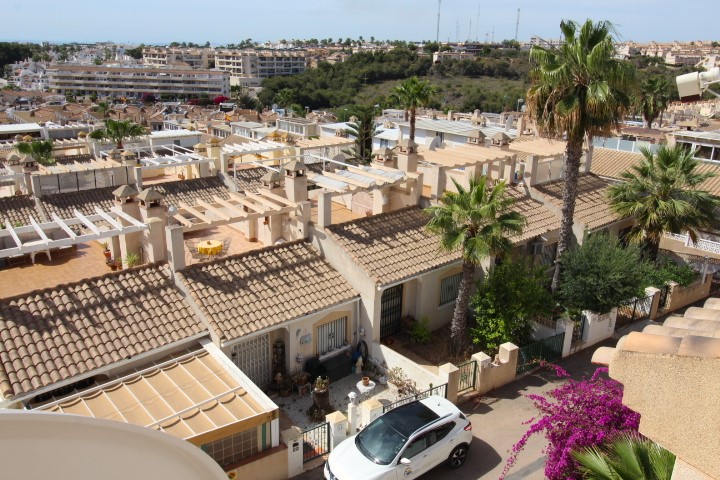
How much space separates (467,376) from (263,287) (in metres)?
6.32

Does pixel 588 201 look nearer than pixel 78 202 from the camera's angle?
No

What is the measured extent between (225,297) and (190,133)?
34.1 meters

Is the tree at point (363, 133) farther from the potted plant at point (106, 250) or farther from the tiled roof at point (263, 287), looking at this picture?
the tiled roof at point (263, 287)

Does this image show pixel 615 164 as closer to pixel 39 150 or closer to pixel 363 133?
pixel 363 133

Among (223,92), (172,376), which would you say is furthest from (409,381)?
(223,92)

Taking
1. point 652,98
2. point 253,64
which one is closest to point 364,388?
point 652,98

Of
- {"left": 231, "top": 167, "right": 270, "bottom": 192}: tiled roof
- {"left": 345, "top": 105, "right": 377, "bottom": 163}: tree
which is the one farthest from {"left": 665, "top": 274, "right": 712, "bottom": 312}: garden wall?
{"left": 345, "top": 105, "right": 377, "bottom": 163}: tree

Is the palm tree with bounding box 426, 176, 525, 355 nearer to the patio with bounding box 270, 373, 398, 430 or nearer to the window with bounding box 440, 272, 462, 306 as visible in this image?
the window with bounding box 440, 272, 462, 306

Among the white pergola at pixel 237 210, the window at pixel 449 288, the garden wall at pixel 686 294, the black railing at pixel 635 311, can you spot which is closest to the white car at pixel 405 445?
the window at pixel 449 288

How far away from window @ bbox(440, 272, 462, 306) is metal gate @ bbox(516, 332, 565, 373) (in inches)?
131

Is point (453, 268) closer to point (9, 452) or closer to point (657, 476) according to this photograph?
point (657, 476)

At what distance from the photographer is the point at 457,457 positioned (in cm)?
1395

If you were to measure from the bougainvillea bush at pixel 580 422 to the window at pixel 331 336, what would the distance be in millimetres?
7171

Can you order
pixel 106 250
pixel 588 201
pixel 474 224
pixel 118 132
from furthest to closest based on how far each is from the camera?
pixel 118 132 → pixel 588 201 → pixel 106 250 → pixel 474 224
